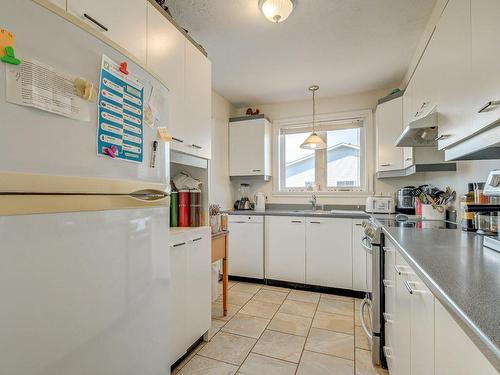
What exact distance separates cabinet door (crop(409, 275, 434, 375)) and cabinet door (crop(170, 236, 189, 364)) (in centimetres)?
124

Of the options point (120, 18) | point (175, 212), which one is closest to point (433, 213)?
point (175, 212)

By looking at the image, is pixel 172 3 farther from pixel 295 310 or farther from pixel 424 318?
pixel 295 310

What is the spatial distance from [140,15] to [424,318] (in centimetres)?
186

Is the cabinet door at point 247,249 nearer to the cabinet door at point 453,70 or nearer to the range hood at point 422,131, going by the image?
the range hood at point 422,131

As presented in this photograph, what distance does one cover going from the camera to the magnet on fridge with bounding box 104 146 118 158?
75 centimetres

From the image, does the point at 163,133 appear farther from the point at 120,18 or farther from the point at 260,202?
the point at 260,202

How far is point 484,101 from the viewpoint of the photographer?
973 millimetres

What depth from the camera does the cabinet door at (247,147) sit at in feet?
11.9

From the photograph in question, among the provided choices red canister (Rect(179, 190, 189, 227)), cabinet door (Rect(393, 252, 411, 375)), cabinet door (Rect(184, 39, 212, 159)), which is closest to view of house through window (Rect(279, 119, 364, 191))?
cabinet door (Rect(184, 39, 212, 159))

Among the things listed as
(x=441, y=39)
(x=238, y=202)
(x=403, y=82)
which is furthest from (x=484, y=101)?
(x=238, y=202)

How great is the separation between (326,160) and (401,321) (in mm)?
2739

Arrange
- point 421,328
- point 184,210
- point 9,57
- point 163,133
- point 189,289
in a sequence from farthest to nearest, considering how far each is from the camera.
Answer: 1. point 184,210
2. point 189,289
3. point 163,133
4. point 421,328
5. point 9,57

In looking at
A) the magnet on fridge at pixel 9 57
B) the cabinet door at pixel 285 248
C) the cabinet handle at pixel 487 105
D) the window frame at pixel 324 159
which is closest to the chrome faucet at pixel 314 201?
the window frame at pixel 324 159

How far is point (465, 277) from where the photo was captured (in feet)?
2.46
